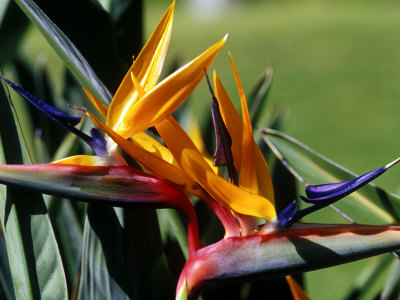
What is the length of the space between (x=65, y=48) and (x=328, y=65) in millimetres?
4026

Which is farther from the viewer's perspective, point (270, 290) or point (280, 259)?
point (270, 290)

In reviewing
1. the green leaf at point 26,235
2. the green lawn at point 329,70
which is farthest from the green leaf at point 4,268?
the green lawn at point 329,70

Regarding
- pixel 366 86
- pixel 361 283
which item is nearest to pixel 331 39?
pixel 366 86

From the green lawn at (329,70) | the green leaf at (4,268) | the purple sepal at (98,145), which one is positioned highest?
the purple sepal at (98,145)

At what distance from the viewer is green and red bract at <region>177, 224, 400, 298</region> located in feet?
1.40

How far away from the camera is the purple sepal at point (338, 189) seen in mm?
419

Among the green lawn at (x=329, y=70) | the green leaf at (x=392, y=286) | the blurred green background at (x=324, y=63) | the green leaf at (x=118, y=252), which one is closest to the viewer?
the green leaf at (x=118, y=252)

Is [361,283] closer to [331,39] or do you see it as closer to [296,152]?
[296,152]

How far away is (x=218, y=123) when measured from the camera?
425mm

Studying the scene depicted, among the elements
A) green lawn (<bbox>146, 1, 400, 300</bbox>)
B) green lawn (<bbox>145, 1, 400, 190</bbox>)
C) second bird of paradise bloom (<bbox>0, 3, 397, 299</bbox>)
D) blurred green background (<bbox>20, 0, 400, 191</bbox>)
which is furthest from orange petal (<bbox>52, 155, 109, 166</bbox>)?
green lawn (<bbox>145, 1, 400, 190</bbox>)

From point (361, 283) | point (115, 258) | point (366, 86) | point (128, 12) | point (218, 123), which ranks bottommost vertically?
point (366, 86)

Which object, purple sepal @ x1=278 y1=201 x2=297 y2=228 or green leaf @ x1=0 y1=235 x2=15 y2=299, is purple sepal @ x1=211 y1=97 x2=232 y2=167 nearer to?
purple sepal @ x1=278 y1=201 x2=297 y2=228

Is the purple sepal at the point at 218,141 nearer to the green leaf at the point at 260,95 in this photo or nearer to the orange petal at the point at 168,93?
the orange petal at the point at 168,93

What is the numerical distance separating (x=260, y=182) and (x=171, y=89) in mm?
119
